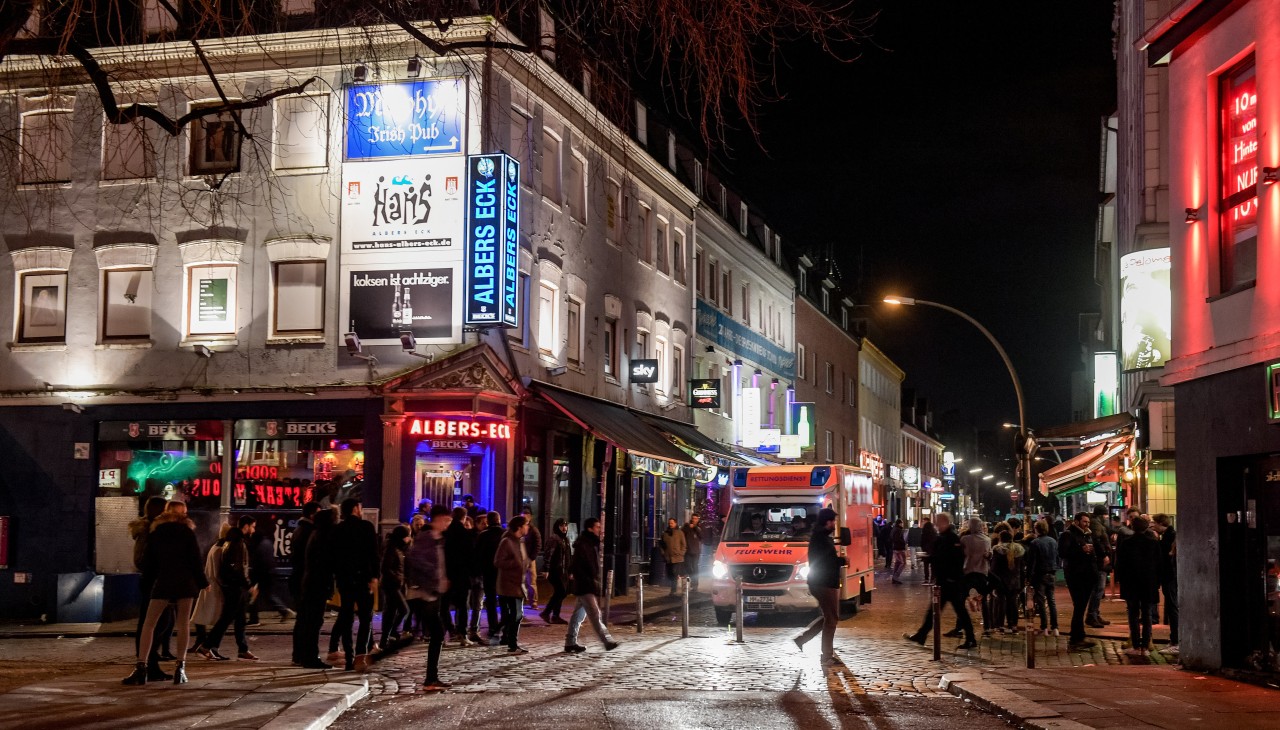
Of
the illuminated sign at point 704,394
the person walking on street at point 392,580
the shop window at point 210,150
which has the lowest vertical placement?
the person walking on street at point 392,580

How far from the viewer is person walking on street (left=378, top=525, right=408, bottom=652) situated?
53.6ft

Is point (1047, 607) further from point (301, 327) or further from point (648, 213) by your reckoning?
point (648, 213)

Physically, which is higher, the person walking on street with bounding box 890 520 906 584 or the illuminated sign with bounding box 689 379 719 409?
the illuminated sign with bounding box 689 379 719 409

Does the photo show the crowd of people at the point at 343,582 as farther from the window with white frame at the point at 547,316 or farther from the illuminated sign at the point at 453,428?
the window with white frame at the point at 547,316

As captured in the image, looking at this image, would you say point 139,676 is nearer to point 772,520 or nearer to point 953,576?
point 953,576

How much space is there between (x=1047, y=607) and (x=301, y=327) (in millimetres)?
13938

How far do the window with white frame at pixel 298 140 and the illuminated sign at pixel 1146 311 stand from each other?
46.5 ft

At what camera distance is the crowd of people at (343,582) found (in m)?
12.7

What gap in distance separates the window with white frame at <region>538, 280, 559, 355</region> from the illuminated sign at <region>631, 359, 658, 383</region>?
15.8 feet

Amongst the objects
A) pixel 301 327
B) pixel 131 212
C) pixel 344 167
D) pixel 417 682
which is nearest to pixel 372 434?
pixel 301 327

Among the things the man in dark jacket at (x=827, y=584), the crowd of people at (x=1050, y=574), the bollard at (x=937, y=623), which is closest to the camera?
the man in dark jacket at (x=827, y=584)

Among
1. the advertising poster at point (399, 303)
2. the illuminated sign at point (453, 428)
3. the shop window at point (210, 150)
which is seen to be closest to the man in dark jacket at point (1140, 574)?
the illuminated sign at point (453, 428)

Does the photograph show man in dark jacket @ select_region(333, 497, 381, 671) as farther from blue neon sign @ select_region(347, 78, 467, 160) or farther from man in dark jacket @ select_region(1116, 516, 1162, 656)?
blue neon sign @ select_region(347, 78, 467, 160)

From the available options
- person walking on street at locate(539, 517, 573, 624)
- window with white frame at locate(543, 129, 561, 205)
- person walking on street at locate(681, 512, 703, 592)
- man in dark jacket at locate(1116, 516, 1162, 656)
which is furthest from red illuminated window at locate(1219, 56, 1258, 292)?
person walking on street at locate(681, 512, 703, 592)
